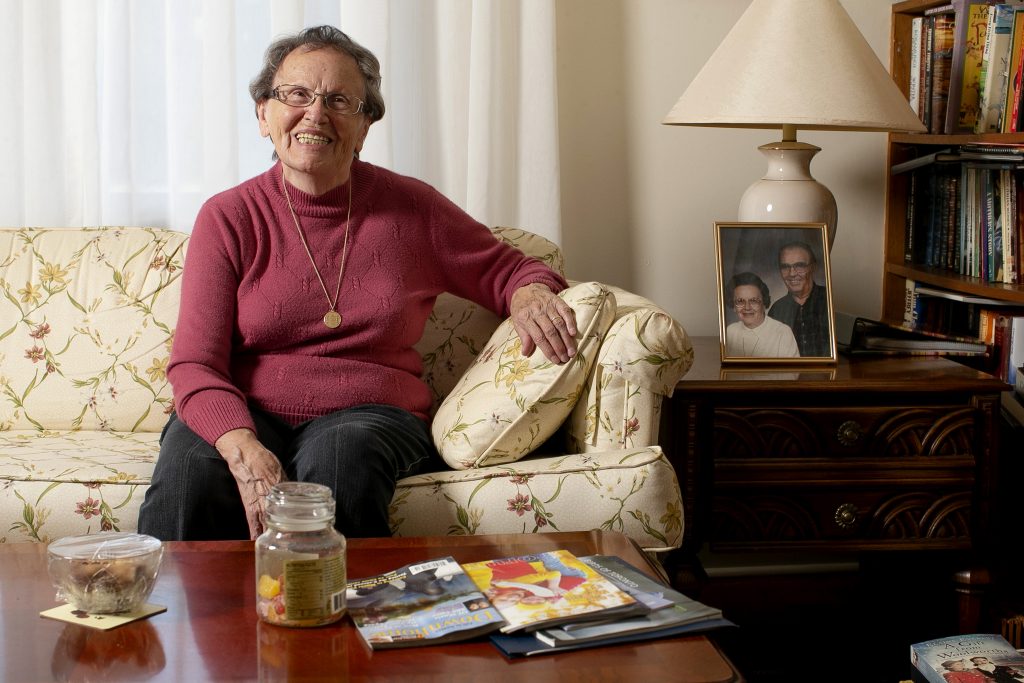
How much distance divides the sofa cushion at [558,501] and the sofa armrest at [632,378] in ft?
0.20

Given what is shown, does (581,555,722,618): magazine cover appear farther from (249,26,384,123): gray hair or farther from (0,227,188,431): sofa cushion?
(0,227,188,431): sofa cushion

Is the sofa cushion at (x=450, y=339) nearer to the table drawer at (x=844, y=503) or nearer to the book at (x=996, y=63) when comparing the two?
the table drawer at (x=844, y=503)

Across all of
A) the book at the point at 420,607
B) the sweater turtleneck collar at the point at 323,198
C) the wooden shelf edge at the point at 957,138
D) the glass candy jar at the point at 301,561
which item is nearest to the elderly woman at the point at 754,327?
the wooden shelf edge at the point at 957,138

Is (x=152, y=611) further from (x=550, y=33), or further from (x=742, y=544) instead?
(x=550, y=33)

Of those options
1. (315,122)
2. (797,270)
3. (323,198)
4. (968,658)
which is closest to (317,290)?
(323,198)

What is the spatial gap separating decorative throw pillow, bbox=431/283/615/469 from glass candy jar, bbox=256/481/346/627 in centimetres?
64

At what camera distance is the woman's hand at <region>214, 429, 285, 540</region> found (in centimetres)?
159

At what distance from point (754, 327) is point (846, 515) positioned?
1.30 feet

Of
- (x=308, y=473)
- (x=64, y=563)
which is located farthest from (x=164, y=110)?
(x=64, y=563)

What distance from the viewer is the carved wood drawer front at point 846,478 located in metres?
2.01

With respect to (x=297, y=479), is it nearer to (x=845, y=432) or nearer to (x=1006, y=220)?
(x=845, y=432)

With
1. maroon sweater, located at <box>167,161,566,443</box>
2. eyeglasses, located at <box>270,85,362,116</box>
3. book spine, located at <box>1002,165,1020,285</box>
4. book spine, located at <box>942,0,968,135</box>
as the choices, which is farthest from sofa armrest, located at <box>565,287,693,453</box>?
book spine, located at <box>942,0,968,135</box>

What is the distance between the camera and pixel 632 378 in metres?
1.74

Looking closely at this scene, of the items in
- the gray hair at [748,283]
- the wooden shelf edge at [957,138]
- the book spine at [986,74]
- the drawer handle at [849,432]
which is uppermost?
the book spine at [986,74]
